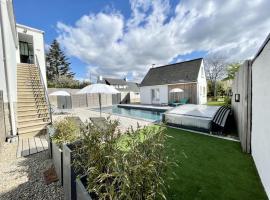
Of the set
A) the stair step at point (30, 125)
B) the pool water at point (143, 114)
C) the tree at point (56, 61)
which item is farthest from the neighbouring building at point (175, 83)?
the tree at point (56, 61)

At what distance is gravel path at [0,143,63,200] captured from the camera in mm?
2791

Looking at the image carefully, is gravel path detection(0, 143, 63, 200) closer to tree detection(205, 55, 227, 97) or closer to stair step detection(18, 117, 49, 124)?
stair step detection(18, 117, 49, 124)

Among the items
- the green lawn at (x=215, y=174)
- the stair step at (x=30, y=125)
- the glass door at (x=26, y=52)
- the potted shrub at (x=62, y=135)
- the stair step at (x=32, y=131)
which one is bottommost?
the green lawn at (x=215, y=174)

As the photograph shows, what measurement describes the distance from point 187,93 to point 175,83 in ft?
6.15

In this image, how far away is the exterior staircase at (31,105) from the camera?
632 cm

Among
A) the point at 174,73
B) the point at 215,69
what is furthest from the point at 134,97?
the point at 215,69

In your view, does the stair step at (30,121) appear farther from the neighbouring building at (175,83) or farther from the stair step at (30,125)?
the neighbouring building at (175,83)

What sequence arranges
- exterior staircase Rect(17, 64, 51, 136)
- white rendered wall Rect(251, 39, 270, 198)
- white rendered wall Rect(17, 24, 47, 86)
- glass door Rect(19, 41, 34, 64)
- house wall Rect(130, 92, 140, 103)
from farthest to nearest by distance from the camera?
house wall Rect(130, 92, 140, 103) < glass door Rect(19, 41, 34, 64) < white rendered wall Rect(17, 24, 47, 86) < exterior staircase Rect(17, 64, 51, 136) < white rendered wall Rect(251, 39, 270, 198)

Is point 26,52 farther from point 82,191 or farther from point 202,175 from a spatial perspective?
point 202,175

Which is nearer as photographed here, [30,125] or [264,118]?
[264,118]

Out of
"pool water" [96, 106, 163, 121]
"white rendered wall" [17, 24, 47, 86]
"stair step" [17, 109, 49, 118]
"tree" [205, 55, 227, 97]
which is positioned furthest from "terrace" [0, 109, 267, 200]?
"tree" [205, 55, 227, 97]

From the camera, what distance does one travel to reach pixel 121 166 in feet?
5.74

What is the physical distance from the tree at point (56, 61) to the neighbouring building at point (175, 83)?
88.0 ft

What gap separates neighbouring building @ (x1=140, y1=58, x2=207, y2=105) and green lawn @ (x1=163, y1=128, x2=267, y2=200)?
40.1ft
